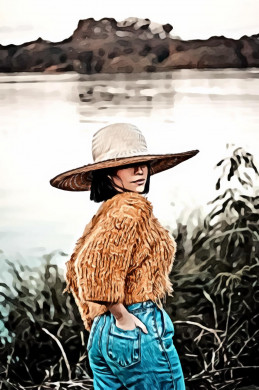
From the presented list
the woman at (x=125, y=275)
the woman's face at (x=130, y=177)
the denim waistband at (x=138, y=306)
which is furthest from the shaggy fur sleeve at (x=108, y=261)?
the woman's face at (x=130, y=177)

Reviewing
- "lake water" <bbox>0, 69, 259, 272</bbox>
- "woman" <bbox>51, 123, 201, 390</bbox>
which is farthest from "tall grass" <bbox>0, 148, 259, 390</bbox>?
"woman" <bbox>51, 123, 201, 390</bbox>

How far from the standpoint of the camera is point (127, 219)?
2.70 m

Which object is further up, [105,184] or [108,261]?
[105,184]

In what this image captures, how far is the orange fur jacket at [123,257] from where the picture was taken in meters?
2.65

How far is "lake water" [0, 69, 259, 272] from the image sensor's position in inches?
130

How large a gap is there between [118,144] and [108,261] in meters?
0.47

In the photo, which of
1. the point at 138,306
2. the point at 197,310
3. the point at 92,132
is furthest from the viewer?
the point at 197,310

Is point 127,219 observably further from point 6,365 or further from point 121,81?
point 6,365

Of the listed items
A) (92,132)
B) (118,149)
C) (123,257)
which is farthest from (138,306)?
(92,132)

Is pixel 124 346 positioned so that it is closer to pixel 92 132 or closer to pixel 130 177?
pixel 130 177

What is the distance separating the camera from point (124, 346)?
2.71 meters

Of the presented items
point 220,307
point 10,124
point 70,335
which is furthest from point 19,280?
point 220,307

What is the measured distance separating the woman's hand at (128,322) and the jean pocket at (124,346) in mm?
12

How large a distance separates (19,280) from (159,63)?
1138 millimetres
